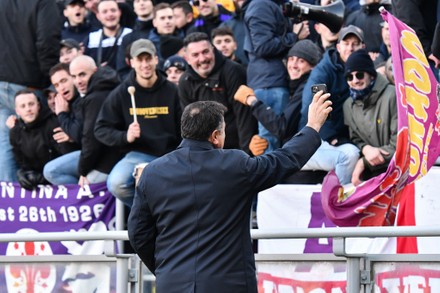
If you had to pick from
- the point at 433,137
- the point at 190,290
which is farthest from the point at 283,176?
the point at 433,137

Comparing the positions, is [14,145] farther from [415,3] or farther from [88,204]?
[415,3]

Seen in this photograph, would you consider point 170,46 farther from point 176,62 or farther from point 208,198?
point 208,198

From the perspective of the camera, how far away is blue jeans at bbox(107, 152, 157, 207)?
33.3 ft

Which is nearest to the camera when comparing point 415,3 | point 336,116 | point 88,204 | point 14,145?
point 415,3

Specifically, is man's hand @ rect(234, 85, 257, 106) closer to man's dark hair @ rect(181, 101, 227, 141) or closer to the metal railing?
the metal railing

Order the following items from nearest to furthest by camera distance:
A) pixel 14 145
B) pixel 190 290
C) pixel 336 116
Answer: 1. pixel 190 290
2. pixel 336 116
3. pixel 14 145

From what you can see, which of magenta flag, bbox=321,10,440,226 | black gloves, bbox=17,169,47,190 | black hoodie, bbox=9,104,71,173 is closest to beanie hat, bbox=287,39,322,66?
magenta flag, bbox=321,10,440,226

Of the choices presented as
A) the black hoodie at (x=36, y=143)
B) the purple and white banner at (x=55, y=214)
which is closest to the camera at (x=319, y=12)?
the purple and white banner at (x=55, y=214)

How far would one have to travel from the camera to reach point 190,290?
6.02 metres

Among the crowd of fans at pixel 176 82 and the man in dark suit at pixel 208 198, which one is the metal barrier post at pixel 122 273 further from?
the crowd of fans at pixel 176 82

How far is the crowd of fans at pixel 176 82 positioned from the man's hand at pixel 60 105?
0.03 feet

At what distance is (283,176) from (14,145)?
6.15 m

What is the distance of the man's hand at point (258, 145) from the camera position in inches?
386

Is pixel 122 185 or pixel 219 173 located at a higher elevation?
pixel 219 173
